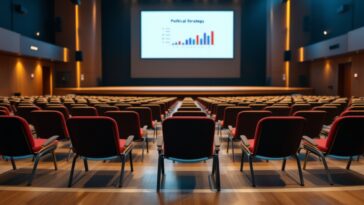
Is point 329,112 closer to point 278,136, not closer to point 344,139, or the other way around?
point 344,139

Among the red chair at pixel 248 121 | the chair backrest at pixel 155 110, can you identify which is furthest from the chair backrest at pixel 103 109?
the red chair at pixel 248 121

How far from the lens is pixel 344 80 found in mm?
19344

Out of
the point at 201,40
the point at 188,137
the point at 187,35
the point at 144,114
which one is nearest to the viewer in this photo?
the point at 188,137

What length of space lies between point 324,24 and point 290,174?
18.7 meters

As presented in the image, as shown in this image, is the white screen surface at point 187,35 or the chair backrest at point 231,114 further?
the white screen surface at point 187,35

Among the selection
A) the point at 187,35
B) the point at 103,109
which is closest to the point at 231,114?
the point at 103,109

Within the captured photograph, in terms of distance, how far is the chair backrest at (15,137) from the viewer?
3951mm

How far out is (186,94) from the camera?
55.8ft

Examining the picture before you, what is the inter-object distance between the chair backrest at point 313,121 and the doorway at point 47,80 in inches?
782

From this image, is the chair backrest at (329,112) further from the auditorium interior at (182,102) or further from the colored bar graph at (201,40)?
the colored bar graph at (201,40)

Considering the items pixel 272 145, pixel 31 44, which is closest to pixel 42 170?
pixel 272 145

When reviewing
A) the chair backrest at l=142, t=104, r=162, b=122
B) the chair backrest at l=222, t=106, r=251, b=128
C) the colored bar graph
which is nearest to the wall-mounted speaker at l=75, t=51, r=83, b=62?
the colored bar graph

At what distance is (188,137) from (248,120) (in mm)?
1693

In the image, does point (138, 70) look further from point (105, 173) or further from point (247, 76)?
point (105, 173)
